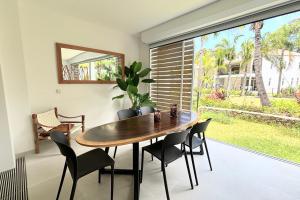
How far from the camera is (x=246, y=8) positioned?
220 centimetres

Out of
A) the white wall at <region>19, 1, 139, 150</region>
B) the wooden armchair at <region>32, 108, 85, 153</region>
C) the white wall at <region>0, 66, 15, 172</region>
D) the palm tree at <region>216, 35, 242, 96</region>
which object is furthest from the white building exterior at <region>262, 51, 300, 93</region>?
the white wall at <region>0, 66, 15, 172</region>

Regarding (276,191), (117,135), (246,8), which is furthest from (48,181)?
(246,8)

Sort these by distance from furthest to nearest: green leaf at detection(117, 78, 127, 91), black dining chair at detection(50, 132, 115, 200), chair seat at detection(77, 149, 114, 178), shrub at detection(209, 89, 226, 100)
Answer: shrub at detection(209, 89, 226, 100)
green leaf at detection(117, 78, 127, 91)
chair seat at detection(77, 149, 114, 178)
black dining chair at detection(50, 132, 115, 200)

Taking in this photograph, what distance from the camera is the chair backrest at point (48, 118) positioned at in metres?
2.69

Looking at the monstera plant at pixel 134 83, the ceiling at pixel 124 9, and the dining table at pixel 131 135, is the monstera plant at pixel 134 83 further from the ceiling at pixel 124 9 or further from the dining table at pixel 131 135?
the dining table at pixel 131 135

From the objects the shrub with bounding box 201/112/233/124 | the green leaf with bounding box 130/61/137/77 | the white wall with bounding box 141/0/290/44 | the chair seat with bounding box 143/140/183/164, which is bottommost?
the shrub with bounding box 201/112/233/124

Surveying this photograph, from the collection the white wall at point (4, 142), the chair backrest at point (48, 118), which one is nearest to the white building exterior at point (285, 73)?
the chair backrest at point (48, 118)

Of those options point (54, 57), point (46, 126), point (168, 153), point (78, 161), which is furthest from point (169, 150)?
point (54, 57)

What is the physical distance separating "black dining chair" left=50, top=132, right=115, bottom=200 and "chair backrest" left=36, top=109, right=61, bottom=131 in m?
1.45

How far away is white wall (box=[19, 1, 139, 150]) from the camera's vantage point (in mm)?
2697

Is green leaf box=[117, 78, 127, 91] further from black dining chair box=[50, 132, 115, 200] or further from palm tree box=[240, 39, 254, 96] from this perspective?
palm tree box=[240, 39, 254, 96]

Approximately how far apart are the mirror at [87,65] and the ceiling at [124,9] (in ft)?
2.23

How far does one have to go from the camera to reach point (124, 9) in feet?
9.11

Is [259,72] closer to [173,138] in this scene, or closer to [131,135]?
[173,138]
